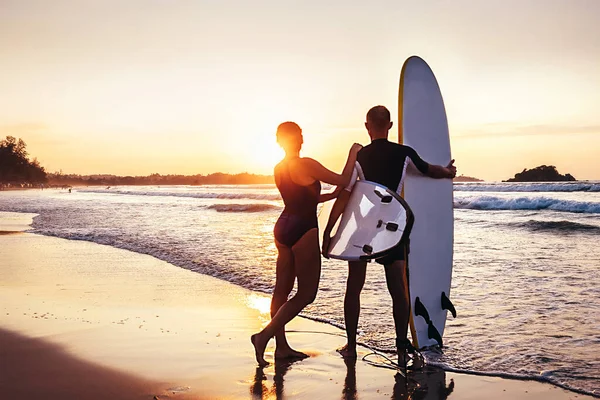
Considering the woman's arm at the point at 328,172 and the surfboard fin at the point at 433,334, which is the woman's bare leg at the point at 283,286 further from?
the surfboard fin at the point at 433,334

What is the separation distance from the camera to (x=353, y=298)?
438cm

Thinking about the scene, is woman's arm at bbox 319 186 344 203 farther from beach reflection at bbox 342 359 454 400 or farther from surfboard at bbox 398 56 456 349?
beach reflection at bbox 342 359 454 400

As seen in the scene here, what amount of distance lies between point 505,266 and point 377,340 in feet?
14.1

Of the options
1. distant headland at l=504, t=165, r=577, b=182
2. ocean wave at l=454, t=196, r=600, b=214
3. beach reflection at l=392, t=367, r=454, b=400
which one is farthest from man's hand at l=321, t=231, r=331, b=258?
distant headland at l=504, t=165, r=577, b=182

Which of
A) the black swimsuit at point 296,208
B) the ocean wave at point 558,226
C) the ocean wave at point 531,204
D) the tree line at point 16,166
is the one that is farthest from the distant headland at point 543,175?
the tree line at point 16,166

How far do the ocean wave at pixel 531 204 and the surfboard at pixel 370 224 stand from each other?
65.5 feet

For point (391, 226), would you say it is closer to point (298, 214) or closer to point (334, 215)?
point (334, 215)

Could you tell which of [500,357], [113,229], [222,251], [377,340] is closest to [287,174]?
[377,340]

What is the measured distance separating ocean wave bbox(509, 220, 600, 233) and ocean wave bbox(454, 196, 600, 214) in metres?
5.88

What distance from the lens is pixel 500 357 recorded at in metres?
4.36

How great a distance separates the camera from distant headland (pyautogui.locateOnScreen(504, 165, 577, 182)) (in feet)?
168

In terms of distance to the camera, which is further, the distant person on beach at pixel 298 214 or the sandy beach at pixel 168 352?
the distant person on beach at pixel 298 214

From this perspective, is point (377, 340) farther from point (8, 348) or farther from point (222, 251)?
point (222, 251)

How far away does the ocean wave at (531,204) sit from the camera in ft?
73.2
